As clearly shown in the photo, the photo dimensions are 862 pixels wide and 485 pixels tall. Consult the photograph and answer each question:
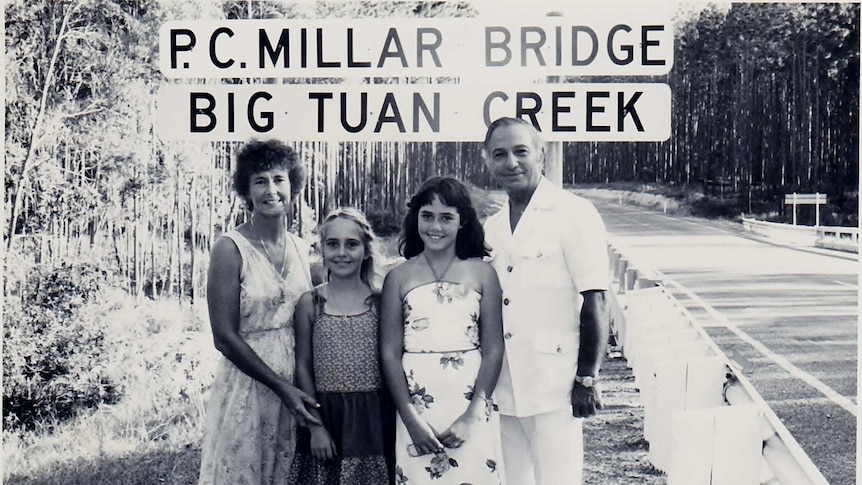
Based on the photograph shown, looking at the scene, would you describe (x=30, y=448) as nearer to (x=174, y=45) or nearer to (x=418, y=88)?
(x=174, y=45)

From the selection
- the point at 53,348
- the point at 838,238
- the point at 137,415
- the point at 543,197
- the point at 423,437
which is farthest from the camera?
the point at 137,415

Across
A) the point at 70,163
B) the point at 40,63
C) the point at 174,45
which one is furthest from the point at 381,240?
the point at 40,63

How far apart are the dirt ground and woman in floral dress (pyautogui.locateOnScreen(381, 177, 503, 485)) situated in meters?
0.93

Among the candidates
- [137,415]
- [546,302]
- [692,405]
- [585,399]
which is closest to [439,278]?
[546,302]

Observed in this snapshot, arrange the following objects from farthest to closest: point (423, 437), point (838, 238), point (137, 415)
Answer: point (137, 415), point (838, 238), point (423, 437)

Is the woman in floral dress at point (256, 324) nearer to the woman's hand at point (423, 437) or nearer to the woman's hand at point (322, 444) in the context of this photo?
the woman's hand at point (322, 444)

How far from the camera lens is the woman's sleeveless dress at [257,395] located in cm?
248

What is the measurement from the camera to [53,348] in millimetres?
3471

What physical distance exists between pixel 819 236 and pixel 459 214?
1452 millimetres

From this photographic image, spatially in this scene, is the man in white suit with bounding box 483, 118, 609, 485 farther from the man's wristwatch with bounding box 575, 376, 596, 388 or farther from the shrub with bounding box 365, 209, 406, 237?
the shrub with bounding box 365, 209, 406, 237

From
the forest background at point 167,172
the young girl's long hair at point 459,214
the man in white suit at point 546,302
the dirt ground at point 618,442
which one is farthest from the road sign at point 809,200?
the young girl's long hair at point 459,214

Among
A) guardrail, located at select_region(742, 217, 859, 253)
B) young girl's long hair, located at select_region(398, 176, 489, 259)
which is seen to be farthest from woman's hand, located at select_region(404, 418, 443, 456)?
guardrail, located at select_region(742, 217, 859, 253)

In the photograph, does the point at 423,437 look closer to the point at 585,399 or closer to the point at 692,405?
the point at 585,399

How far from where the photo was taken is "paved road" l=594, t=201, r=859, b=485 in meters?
3.11
